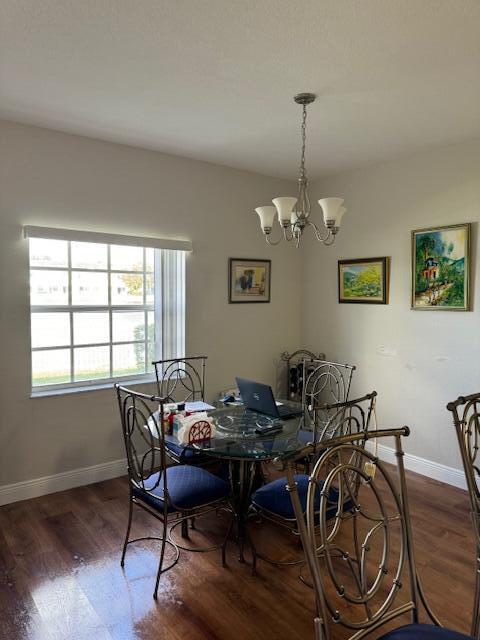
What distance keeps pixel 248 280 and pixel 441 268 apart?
168 centimetres

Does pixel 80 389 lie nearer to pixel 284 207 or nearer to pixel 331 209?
pixel 284 207

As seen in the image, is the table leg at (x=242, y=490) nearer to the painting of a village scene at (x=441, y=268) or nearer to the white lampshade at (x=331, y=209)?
the white lampshade at (x=331, y=209)

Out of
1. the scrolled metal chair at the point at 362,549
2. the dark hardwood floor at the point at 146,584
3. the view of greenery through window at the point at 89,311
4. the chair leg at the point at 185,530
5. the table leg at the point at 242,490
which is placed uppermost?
the view of greenery through window at the point at 89,311

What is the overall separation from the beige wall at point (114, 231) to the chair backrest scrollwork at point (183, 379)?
115mm

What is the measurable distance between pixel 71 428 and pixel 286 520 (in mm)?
1895

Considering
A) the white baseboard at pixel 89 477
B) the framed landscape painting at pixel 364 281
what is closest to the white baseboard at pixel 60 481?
the white baseboard at pixel 89 477

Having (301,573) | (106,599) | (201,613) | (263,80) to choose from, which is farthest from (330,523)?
(263,80)

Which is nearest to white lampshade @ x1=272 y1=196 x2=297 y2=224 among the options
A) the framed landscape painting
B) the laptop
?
the laptop

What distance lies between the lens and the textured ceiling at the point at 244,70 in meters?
1.84

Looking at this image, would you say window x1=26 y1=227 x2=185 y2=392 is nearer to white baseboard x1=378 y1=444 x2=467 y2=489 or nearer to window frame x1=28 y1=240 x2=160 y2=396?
window frame x1=28 y1=240 x2=160 y2=396

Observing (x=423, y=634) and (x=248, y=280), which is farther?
(x=248, y=280)

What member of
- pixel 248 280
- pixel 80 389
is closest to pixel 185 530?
pixel 80 389

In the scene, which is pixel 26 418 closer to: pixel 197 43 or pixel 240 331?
pixel 240 331

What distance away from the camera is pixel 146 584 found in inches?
89.6
